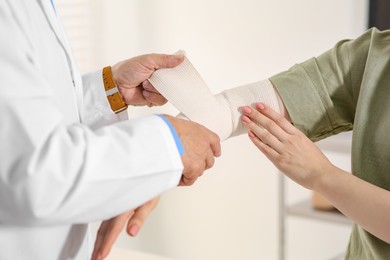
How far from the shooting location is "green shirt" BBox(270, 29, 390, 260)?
1.34 metres

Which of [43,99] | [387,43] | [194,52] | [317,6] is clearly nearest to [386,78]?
[387,43]

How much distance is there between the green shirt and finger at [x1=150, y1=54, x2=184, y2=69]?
8.8 inches

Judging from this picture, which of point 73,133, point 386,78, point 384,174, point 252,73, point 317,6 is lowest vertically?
point 252,73

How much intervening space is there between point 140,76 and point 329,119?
44cm

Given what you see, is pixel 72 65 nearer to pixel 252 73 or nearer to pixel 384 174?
pixel 384 174

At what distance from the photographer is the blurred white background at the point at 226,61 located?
3152 millimetres

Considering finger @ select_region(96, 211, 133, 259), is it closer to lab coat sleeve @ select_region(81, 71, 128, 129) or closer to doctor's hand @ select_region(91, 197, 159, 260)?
doctor's hand @ select_region(91, 197, 159, 260)

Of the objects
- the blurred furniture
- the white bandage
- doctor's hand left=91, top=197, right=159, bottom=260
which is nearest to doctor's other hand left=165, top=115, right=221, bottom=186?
doctor's hand left=91, top=197, right=159, bottom=260

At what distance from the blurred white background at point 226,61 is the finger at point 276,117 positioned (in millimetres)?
1727

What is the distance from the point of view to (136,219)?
1.19 metres

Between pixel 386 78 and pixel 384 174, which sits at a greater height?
pixel 386 78

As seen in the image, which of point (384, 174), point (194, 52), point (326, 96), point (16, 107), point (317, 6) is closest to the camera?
point (16, 107)

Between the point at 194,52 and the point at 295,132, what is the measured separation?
2.05 meters

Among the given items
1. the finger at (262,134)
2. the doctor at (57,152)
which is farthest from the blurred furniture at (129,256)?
the doctor at (57,152)
